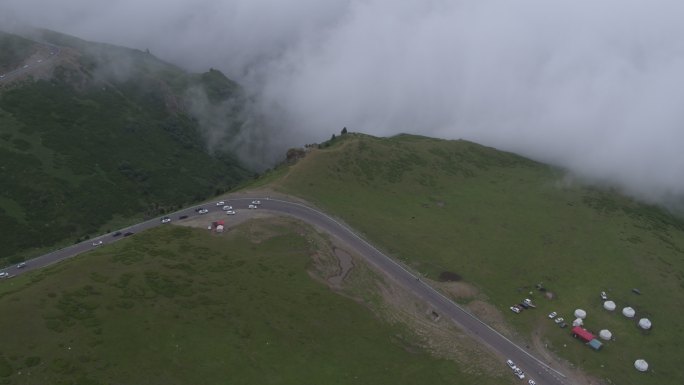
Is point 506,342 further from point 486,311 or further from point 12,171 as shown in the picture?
point 12,171

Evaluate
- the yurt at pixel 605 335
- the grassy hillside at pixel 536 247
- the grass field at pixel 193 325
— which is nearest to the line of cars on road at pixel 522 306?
the grassy hillside at pixel 536 247

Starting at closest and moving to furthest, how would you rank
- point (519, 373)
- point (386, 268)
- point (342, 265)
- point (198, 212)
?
point (519, 373)
point (342, 265)
point (386, 268)
point (198, 212)

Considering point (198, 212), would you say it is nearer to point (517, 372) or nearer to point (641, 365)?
point (517, 372)

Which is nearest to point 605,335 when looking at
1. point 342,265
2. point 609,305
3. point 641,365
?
point 641,365

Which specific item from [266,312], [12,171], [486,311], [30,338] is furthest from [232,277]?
[12,171]

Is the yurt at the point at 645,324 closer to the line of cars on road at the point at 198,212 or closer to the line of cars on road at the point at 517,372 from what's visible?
the line of cars on road at the point at 517,372

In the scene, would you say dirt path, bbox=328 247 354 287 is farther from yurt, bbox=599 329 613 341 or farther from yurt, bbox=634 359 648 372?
yurt, bbox=634 359 648 372
